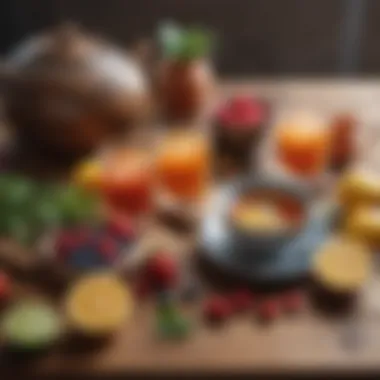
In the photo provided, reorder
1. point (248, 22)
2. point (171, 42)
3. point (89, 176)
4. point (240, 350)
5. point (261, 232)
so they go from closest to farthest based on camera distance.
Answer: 1. point (240, 350)
2. point (261, 232)
3. point (89, 176)
4. point (171, 42)
5. point (248, 22)

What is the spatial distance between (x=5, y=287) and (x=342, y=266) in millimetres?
430

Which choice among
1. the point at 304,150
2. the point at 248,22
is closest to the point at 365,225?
the point at 304,150

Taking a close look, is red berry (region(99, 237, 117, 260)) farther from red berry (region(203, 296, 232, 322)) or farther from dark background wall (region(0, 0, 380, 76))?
dark background wall (region(0, 0, 380, 76))

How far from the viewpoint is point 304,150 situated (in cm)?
156

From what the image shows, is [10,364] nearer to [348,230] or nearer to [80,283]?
[80,283]

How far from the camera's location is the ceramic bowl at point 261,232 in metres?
1.38

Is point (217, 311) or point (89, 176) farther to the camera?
point (89, 176)

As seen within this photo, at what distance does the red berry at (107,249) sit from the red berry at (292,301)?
231mm

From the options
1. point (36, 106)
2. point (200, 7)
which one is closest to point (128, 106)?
point (36, 106)

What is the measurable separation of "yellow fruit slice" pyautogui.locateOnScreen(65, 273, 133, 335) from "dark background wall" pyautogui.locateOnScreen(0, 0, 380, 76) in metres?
0.83

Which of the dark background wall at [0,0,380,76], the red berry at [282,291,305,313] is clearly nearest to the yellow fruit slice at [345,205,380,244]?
the red berry at [282,291,305,313]

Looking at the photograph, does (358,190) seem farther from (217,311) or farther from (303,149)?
(217,311)

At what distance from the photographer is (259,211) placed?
1.45m

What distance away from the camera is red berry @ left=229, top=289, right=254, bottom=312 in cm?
134
